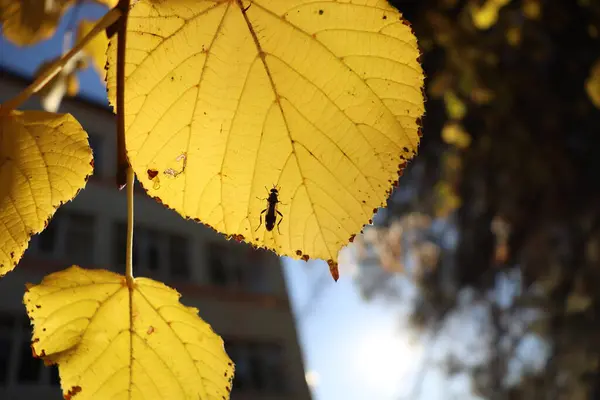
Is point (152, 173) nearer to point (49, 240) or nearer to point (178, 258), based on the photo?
point (49, 240)

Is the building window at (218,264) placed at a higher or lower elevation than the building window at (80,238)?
higher

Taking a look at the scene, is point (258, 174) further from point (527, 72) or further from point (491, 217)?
point (491, 217)

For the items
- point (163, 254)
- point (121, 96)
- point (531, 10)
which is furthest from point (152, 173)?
point (163, 254)

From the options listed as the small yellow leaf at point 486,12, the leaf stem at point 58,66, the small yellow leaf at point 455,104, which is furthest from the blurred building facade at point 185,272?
the leaf stem at point 58,66

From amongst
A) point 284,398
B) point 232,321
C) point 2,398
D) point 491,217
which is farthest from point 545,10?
point 284,398

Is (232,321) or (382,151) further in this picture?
(232,321)

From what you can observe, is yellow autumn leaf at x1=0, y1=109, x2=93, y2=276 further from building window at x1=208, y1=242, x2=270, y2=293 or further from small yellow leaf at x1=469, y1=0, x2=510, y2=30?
building window at x1=208, y1=242, x2=270, y2=293

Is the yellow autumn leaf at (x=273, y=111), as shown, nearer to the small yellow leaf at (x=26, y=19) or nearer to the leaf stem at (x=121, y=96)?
the leaf stem at (x=121, y=96)
